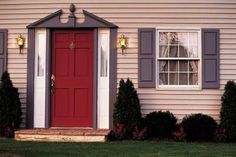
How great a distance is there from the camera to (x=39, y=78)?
39.7ft

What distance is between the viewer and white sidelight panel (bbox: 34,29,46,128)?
12030 millimetres

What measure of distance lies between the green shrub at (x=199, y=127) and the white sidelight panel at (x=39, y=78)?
11.0 feet

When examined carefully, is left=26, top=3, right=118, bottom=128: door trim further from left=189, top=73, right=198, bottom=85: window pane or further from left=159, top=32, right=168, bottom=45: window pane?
left=189, top=73, right=198, bottom=85: window pane

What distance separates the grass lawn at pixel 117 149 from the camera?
8828mm

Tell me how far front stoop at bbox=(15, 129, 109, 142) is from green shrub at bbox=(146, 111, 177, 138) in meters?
1.02

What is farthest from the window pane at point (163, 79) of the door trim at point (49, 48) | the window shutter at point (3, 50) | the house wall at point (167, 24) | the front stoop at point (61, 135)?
the window shutter at point (3, 50)

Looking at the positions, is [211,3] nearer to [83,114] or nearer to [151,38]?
[151,38]

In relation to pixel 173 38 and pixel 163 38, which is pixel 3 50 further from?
pixel 173 38

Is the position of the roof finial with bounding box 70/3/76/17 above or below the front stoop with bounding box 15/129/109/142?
→ above

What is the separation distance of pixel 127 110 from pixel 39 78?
7.62ft

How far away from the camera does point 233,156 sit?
880 cm

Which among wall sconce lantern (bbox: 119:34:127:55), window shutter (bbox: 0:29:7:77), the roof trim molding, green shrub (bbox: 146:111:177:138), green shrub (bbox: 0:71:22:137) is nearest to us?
green shrub (bbox: 146:111:177:138)

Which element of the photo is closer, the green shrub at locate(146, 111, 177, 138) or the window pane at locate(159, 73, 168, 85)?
the green shrub at locate(146, 111, 177, 138)

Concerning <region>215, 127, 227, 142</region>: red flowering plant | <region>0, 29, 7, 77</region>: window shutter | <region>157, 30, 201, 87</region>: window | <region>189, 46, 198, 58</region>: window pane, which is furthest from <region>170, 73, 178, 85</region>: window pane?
<region>0, 29, 7, 77</region>: window shutter
